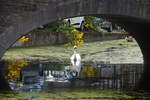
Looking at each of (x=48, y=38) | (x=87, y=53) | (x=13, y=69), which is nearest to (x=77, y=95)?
(x=13, y=69)

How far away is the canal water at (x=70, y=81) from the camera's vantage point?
1683 centimetres

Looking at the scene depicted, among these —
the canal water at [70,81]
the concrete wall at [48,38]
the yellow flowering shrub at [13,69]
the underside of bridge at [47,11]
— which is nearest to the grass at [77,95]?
the canal water at [70,81]

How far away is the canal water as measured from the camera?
1683 centimetres

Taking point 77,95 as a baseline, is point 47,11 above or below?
above

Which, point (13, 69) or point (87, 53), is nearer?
point (13, 69)

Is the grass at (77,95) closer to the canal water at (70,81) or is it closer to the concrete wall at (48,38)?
the canal water at (70,81)

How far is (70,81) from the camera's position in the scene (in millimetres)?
19203

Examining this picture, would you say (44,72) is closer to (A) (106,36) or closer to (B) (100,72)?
(B) (100,72)

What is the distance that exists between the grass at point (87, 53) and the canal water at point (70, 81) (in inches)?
127

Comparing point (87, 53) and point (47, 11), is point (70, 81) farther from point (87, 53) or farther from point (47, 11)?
point (87, 53)

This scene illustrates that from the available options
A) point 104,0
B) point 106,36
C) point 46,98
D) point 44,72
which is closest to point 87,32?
point 106,36

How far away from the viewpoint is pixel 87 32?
34031 mm

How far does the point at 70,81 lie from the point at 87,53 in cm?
972

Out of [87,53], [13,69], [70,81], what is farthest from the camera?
[87,53]
